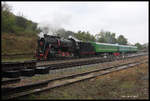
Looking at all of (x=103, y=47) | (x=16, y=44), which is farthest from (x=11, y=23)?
(x=103, y=47)

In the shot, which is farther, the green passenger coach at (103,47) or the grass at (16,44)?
the green passenger coach at (103,47)

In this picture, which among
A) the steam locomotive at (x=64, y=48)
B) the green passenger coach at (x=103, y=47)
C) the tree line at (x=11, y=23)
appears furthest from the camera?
the tree line at (x=11, y=23)

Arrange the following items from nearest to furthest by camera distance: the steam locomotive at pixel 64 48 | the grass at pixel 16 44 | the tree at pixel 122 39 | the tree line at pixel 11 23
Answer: the steam locomotive at pixel 64 48 < the grass at pixel 16 44 < the tree line at pixel 11 23 < the tree at pixel 122 39

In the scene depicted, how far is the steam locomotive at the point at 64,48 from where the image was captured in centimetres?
2256

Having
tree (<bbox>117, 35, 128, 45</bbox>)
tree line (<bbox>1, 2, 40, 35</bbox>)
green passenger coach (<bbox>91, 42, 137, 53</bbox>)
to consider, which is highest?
tree line (<bbox>1, 2, 40, 35</bbox>)

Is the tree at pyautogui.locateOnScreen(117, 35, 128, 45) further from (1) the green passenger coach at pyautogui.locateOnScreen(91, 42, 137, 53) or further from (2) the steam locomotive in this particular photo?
(2) the steam locomotive

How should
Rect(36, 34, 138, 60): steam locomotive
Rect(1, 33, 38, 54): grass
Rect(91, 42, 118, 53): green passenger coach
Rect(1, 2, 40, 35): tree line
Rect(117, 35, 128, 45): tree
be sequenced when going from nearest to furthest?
Rect(36, 34, 138, 60): steam locomotive, Rect(1, 33, 38, 54): grass, Rect(91, 42, 118, 53): green passenger coach, Rect(1, 2, 40, 35): tree line, Rect(117, 35, 128, 45): tree

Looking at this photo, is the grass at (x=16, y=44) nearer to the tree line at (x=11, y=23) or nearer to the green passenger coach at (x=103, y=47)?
the tree line at (x=11, y=23)

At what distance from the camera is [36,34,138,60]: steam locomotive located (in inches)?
888

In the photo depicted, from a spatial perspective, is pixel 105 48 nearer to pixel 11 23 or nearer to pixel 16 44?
pixel 16 44

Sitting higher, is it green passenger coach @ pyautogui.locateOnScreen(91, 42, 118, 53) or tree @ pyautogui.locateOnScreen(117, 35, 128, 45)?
tree @ pyautogui.locateOnScreen(117, 35, 128, 45)

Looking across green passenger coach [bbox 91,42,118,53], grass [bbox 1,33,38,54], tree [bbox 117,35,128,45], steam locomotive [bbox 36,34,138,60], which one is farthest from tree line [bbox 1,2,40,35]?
tree [bbox 117,35,128,45]

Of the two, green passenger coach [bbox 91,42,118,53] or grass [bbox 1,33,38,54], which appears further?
green passenger coach [bbox 91,42,118,53]

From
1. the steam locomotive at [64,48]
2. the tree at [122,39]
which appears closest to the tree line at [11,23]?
the steam locomotive at [64,48]
